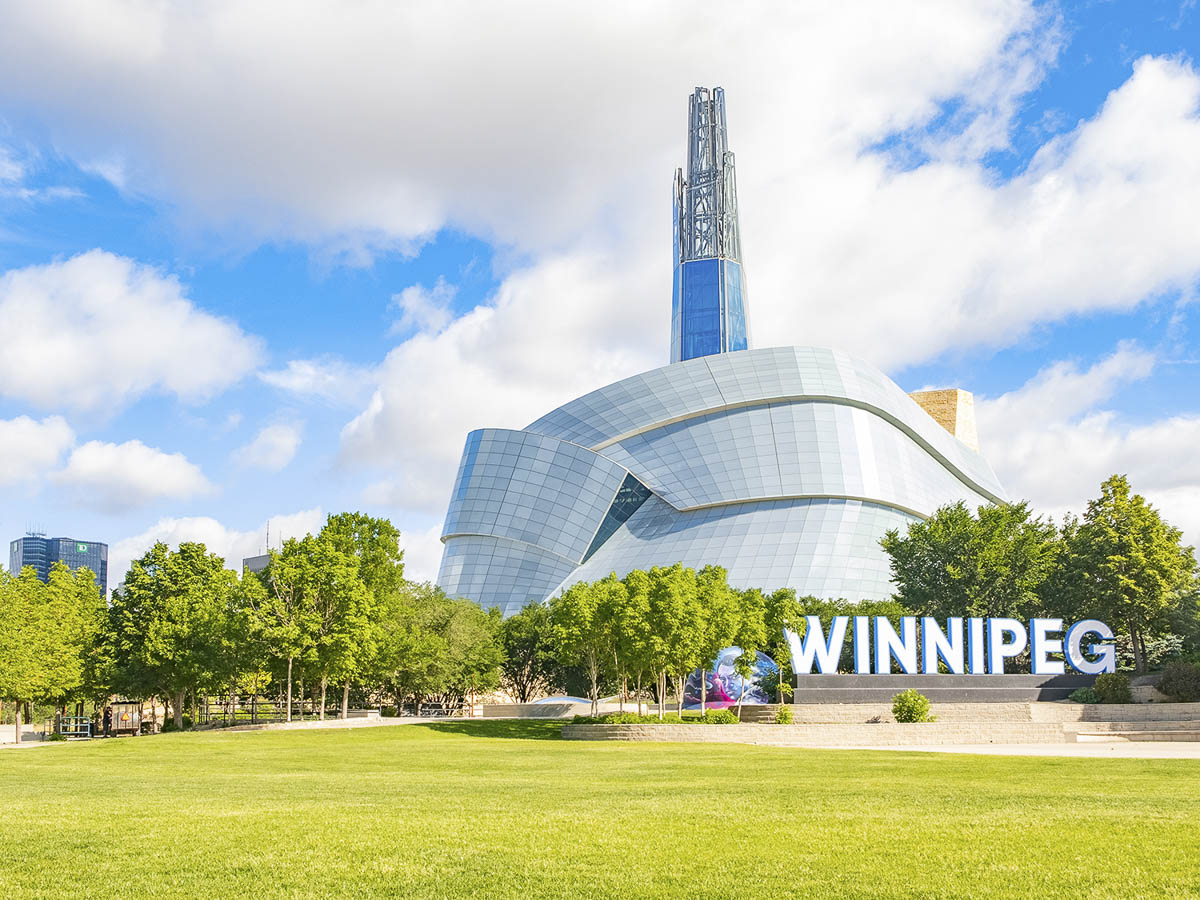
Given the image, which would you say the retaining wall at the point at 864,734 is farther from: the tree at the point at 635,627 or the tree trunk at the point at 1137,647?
the tree trunk at the point at 1137,647

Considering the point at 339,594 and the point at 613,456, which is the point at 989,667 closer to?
the point at 339,594

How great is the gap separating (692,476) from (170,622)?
3964 centimetres

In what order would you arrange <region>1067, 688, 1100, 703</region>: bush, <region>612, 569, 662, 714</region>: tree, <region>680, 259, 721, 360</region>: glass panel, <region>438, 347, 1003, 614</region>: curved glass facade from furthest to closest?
<region>680, 259, 721, 360</region>: glass panel
<region>438, 347, 1003, 614</region>: curved glass facade
<region>1067, 688, 1100, 703</region>: bush
<region>612, 569, 662, 714</region>: tree

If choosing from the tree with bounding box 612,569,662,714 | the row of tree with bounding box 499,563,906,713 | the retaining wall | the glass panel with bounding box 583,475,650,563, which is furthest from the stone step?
the glass panel with bounding box 583,475,650,563

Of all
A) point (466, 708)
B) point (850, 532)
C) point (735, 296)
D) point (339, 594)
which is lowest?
point (466, 708)

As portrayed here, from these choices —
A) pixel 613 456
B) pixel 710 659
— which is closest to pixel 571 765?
pixel 710 659

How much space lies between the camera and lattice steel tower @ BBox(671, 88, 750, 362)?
132125 mm

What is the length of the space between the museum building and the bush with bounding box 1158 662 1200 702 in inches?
972

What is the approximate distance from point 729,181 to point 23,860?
449ft

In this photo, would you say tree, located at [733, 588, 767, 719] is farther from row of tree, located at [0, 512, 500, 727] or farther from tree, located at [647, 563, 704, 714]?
row of tree, located at [0, 512, 500, 727]

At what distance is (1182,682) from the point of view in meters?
43.2

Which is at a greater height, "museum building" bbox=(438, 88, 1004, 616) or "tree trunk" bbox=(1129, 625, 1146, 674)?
"museum building" bbox=(438, 88, 1004, 616)

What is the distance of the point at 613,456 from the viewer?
80.2 meters

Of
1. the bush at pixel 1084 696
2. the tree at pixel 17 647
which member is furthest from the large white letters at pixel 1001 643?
the tree at pixel 17 647
